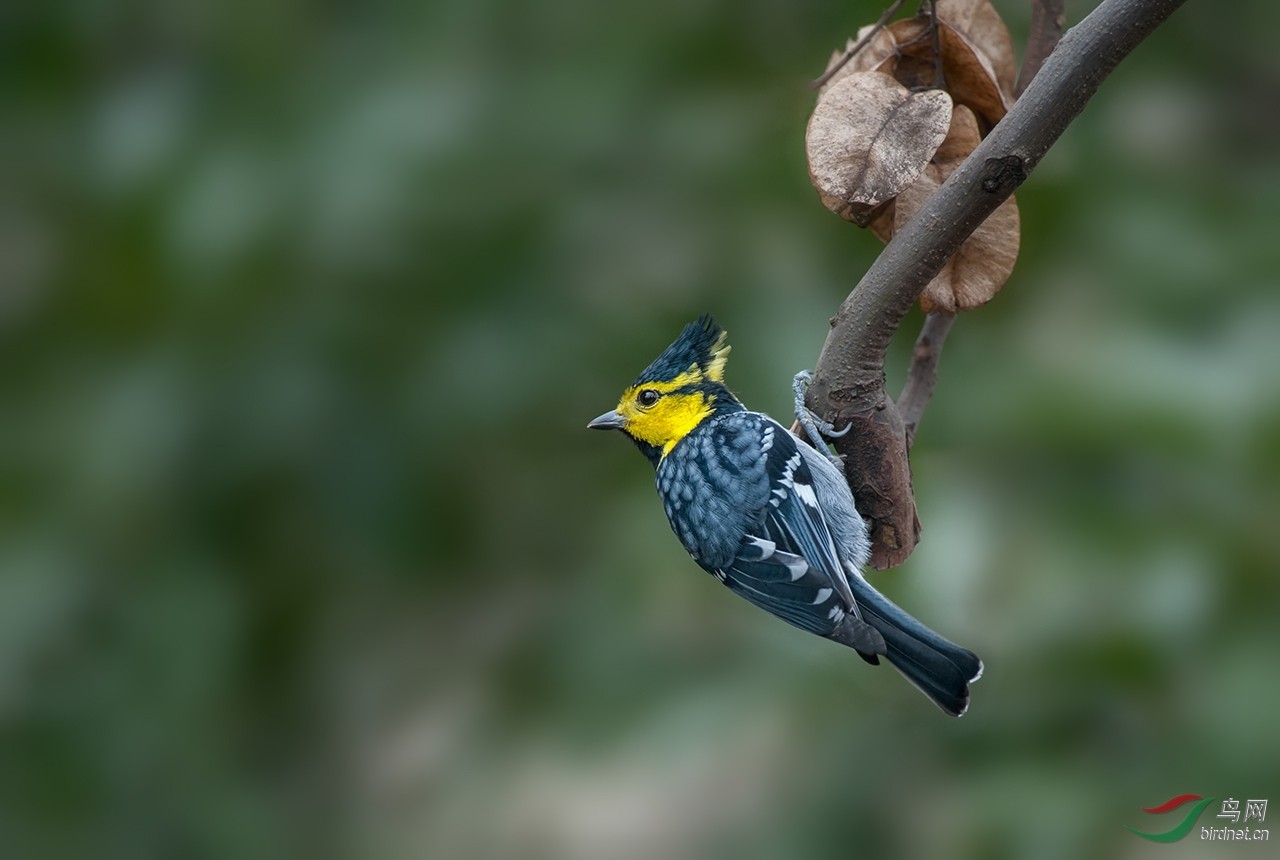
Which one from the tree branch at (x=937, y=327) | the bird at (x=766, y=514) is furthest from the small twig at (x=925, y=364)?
the bird at (x=766, y=514)

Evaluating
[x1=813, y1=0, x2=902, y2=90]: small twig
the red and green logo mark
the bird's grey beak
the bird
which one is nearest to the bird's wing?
the bird

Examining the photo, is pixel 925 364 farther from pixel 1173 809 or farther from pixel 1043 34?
pixel 1173 809

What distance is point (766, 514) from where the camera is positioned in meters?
1.52

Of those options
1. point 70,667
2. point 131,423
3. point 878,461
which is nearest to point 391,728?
point 70,667

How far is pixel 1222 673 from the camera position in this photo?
198cm

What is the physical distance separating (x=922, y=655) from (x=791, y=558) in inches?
7.9

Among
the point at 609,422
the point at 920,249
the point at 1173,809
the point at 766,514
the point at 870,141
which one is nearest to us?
the point at 920,249

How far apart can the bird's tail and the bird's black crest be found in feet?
1.21

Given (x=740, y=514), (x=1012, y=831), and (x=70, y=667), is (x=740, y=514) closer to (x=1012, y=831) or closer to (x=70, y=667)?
(x=1012, y=831)

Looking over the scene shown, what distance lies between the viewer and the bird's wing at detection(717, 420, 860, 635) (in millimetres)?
1387

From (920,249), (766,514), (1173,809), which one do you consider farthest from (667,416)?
(1173,809)

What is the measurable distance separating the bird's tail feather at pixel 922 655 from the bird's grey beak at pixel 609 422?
0.42 m

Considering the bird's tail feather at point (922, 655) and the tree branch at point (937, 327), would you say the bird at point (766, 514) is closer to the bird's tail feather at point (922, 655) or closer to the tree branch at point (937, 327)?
the bird's tail feather at point (922, 655)

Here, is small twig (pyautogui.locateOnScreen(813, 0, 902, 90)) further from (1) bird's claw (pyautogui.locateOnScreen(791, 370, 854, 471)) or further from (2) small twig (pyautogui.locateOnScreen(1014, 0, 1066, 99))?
(1) bird's claw (pyautogui.locateOnScreen(791, 370, 854, 471))
